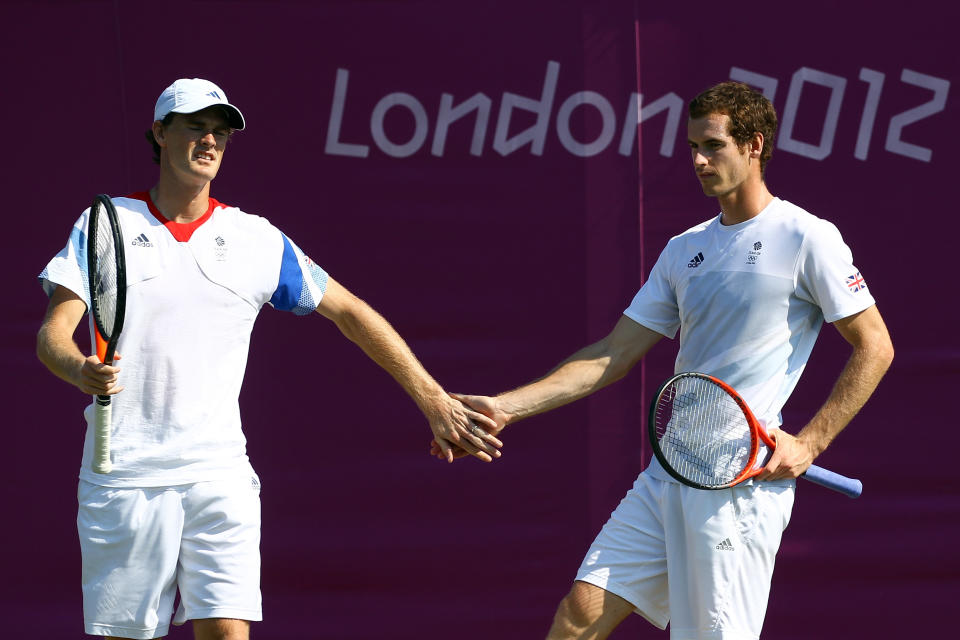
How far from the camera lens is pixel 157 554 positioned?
13.1 feet

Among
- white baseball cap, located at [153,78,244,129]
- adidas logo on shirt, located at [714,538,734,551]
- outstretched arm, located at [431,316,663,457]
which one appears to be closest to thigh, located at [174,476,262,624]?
outstretched arm, located at [431,316,663,457]

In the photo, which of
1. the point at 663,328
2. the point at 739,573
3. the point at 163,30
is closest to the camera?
the point at 739,573

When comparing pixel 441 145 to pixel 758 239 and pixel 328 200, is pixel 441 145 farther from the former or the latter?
pixel 758 239

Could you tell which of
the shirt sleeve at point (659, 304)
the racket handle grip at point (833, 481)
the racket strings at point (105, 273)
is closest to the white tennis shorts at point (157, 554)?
the racket strings at point (105, 273)

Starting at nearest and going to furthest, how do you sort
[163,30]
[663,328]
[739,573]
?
1. [739,573]
2. [663,328]
3. [163,30]

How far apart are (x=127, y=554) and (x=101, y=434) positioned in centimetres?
41

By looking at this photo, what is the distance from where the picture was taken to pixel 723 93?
13.8 feet

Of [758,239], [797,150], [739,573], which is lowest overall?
[739,573]

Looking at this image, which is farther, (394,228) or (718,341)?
(394,228)

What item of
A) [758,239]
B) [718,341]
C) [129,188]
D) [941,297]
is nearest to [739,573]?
[718,341]

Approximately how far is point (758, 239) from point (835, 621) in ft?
6.66

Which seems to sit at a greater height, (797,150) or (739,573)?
(797,150)

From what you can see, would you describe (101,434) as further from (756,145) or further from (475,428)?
(756,145)

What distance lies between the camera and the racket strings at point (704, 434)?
3971 mm
